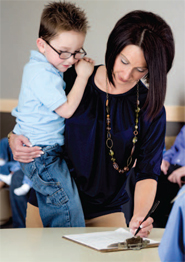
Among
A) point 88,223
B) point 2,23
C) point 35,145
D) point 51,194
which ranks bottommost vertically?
point 88,223

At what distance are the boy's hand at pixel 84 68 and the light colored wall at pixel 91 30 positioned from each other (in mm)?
2186

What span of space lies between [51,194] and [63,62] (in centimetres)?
49

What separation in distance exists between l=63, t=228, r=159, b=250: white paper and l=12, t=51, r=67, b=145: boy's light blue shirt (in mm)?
442

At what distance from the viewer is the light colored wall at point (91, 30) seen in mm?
3701

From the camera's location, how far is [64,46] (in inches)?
59.9

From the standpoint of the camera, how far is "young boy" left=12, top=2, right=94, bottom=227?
57.1 inches

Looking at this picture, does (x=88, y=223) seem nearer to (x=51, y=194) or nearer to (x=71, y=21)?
(x=51, y=194)

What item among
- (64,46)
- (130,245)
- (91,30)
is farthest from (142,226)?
(91,30)

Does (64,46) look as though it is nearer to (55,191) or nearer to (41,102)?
(41,102)

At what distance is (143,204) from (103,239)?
246 millimetres

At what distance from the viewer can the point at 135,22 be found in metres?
1.32

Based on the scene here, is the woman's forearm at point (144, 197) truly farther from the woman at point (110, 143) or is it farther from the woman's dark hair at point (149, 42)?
the woman's dark hair at point (149, 42)

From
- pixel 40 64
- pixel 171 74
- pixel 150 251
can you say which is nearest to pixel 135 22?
pixel 40 64

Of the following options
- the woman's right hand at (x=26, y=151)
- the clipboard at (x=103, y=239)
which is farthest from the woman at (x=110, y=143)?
the clipboard at (x=103, y=239)
